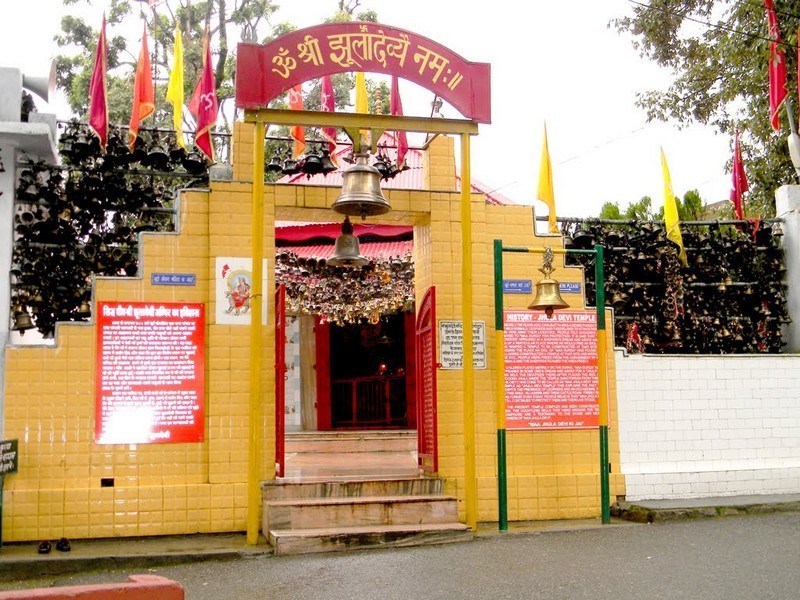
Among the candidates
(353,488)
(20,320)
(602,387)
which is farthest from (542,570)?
(20,320)

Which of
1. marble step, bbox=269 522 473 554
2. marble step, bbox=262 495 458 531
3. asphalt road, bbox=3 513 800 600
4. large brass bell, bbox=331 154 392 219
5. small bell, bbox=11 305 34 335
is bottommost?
asphalt road, bbox=3 513 800 600

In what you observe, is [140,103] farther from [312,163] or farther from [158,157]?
[312,163]

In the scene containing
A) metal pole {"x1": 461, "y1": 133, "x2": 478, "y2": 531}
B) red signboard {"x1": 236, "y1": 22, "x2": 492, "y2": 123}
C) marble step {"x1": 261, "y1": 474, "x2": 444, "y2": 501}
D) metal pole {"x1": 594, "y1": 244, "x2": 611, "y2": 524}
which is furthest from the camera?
metal pole {"x1": 594, "y1": 244, "x2": 611, "y2": 524}

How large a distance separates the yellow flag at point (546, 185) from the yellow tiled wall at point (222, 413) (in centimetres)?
63

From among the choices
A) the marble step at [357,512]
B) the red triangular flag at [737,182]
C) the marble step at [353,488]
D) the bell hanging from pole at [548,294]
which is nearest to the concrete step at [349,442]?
the marble step at [353,488]

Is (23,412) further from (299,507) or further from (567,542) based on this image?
(567,542)

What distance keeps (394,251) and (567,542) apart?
24.7ft

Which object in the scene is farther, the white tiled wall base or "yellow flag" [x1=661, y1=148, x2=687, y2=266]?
"yellow flag" [x1=661, y1=148, x2=687, y2=266]

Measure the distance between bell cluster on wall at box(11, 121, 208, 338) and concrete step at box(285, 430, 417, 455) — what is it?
4971 millimetres

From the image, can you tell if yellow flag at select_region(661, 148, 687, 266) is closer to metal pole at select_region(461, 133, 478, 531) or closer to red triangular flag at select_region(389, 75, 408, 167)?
red triangular flag at select_region(389, 75, 408, 167)

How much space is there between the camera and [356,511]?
8914 mm

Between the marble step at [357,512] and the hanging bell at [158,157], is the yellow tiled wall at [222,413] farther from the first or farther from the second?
the hanging bell at [158,157]

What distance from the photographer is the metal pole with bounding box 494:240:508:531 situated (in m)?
9.32

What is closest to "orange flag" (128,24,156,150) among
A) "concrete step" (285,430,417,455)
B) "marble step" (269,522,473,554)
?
"marble step" (269,522,473,554)
